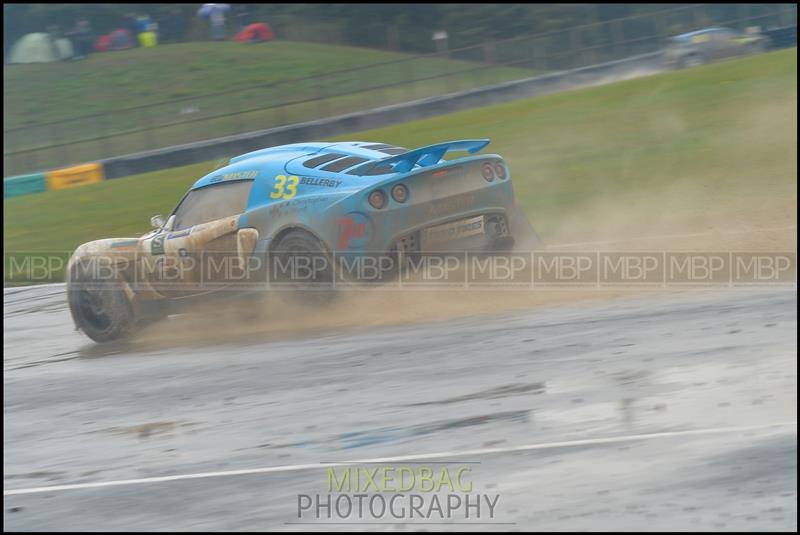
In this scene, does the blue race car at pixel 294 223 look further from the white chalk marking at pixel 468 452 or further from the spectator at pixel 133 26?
the spectator at pixel 133 26

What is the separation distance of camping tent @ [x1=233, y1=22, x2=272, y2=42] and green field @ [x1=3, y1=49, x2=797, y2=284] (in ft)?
68.6

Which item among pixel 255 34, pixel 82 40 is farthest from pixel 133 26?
pixel 255 34

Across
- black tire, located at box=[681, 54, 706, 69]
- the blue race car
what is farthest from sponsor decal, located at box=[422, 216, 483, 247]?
black tire, located at box=[681, 54, 706, 69]

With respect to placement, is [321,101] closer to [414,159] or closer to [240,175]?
[240,175]

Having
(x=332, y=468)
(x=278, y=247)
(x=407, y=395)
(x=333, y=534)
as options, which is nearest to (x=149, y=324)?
Result: (x=278, y=247)

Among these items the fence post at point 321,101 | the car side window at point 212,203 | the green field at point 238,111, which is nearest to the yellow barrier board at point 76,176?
the green field at point 238,111

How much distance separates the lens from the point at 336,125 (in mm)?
27078

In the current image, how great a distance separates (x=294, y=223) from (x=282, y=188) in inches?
14.6

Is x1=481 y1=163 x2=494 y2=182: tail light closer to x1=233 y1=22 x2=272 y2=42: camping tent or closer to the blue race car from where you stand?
the blue race car

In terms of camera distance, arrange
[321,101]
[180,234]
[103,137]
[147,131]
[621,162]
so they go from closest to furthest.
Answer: [180,234]
[621,162]
[147,131]
[103,137]
[321,101]

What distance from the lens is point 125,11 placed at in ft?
165

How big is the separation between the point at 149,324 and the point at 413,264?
2854 millimetres

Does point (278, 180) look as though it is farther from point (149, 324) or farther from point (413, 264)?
point (149, 324)

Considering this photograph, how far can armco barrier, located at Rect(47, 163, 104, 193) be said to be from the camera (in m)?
26.5
